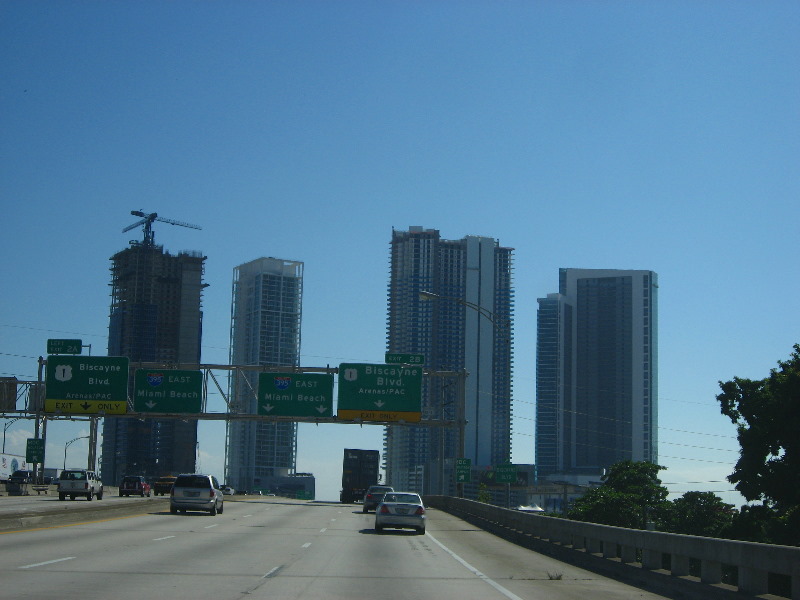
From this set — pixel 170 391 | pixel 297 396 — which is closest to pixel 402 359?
pixel 297 396

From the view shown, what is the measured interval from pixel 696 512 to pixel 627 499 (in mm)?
7707

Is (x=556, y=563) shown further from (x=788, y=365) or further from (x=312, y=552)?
(x=788, y=365)

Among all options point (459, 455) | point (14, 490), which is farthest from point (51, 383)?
point (459, 455)

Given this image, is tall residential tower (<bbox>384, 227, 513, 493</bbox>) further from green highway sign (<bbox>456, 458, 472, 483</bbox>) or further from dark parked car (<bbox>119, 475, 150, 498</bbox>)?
green highway sign (<bbox>456, 458, 472, 483</bbox>)

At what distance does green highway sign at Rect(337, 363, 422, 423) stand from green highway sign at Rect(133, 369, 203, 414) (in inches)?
347

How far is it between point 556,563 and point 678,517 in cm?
5840

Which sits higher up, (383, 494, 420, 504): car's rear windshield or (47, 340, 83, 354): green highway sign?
(47, 340, 83, 354): green highway sign

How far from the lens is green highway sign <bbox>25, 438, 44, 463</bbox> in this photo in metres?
68.5

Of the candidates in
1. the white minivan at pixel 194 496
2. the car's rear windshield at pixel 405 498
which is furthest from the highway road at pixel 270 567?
the white minivan at pixel 194 496

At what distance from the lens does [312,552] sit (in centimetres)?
2358

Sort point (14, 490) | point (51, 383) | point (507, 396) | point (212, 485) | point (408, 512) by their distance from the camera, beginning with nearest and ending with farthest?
point (408, 512), point (212, 485), point (51, 383), point (14, 490), point (507, 396)

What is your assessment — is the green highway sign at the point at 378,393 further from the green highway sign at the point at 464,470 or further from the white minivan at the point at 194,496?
the white minivan at the point at 194,496

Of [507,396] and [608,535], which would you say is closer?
[608,535]

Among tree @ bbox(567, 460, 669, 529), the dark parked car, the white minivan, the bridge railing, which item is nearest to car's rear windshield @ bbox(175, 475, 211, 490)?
the white minivan
